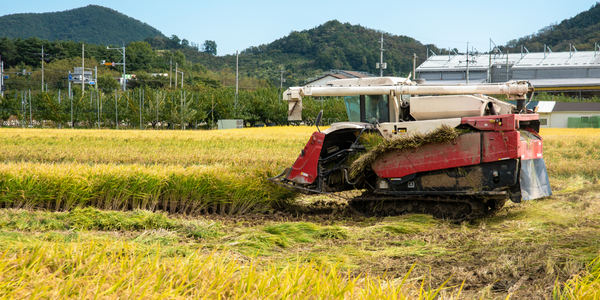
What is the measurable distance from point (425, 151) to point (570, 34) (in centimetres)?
11392

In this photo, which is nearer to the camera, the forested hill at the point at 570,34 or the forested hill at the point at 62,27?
the forested hill at the point at 570,34

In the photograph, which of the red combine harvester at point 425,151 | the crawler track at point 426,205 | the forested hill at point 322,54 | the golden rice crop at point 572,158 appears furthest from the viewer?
the forested hill at point 322,54

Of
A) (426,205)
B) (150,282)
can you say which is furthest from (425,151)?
(150,282)

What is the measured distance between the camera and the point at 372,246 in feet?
17.1

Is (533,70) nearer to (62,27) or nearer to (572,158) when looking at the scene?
(572,158)

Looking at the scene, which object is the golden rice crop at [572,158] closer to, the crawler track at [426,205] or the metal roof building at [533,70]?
the crawler track at [426,205]

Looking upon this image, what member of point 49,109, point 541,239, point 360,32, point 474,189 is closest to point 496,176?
point 474,189

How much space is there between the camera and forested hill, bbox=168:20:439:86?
318 ft

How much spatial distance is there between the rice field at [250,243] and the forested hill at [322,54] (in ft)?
264

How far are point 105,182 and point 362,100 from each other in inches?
181

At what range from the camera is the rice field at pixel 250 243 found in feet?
9.48

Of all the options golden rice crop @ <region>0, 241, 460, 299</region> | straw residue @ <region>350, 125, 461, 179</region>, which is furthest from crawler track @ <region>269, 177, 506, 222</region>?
golden rice crop @ <region>0, 241, 460, 299</region>

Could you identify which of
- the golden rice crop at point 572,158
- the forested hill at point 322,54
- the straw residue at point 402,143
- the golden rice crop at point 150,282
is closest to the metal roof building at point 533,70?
the forested hill at point 322,54

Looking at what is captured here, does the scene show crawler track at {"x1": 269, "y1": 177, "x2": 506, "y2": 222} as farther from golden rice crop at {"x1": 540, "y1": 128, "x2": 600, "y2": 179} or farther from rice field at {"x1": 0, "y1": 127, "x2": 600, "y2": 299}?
golden rice crop at {"x1": 540, "y1": 128, "x2": 600, "y2": 179}
